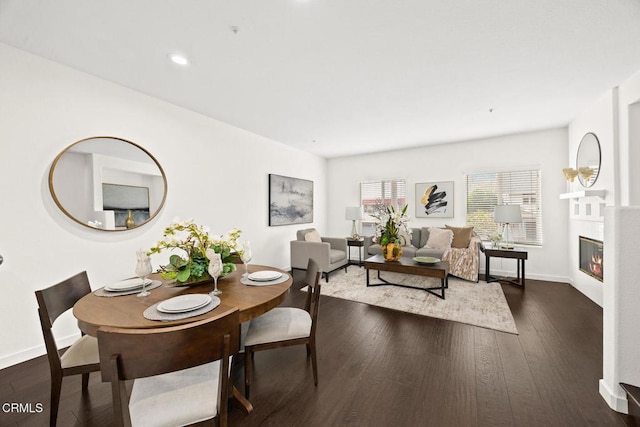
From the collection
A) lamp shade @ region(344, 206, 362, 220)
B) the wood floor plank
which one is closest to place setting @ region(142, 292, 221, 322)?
the wood floor plank

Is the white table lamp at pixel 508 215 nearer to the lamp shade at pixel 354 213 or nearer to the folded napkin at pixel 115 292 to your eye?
the lamp shade at pixel 354 213

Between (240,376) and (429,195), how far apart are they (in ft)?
16.0

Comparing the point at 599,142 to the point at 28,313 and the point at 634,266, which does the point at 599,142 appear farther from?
the point at 28,313

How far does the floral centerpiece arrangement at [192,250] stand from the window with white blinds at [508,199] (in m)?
4.88

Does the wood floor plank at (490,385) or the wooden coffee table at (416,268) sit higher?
the wooden coffee table at (416,268)

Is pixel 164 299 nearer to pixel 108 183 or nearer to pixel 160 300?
pixel 160 300

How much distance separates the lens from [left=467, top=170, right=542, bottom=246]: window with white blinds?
178 inches

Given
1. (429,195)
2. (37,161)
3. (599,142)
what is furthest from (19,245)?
(599,142)

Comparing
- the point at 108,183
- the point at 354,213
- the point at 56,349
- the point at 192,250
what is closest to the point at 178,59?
the point at 108,183

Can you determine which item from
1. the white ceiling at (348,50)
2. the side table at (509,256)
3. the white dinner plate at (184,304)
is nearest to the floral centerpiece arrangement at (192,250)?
the white dinner plate at (184,304)

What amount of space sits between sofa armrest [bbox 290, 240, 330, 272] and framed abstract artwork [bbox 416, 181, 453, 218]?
7.87ft

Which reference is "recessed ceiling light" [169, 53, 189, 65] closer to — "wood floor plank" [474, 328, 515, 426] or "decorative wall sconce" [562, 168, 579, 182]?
"wood floor plank" [474, 328, 515, 426]

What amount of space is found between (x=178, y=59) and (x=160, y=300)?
211 cm

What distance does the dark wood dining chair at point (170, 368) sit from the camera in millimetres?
916
